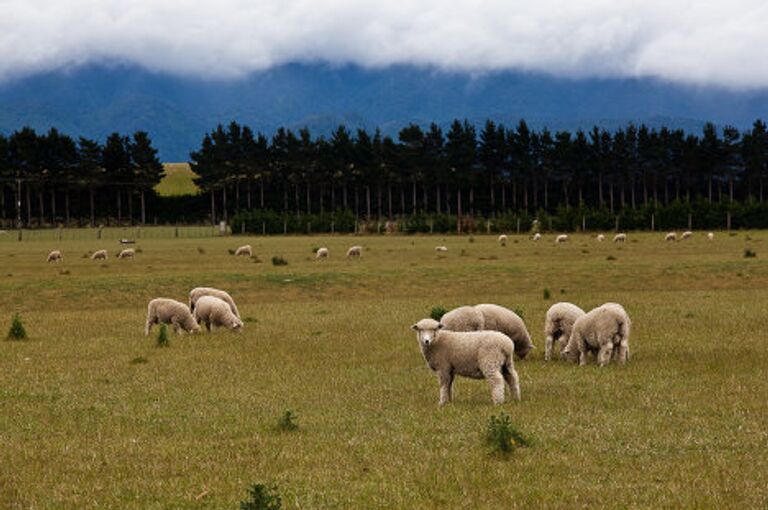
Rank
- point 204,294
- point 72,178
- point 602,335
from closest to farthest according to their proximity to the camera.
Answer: point 602,335 < point 204,294 < point 72,178

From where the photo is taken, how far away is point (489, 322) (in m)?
21.3

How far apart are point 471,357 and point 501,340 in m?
0.62

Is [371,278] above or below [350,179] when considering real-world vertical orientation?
below

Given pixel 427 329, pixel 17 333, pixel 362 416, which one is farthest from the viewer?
pixel 17 333

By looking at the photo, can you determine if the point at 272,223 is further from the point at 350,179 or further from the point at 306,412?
the point at 306,412

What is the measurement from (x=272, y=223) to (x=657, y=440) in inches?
4346

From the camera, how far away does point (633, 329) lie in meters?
26.6

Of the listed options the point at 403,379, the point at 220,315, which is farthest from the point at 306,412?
the point at 220,315

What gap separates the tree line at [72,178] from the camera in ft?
480

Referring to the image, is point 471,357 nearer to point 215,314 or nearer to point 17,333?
point 215,314

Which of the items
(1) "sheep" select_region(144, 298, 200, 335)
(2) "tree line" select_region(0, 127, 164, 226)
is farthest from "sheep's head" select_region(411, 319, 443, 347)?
(2) "tree line" select_region(0, 127, 164, 226)

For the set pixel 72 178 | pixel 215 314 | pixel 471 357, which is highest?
pixel 72 178

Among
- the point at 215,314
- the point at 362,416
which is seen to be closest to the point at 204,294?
the point at 215,314

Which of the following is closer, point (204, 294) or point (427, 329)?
point (427, 329)
